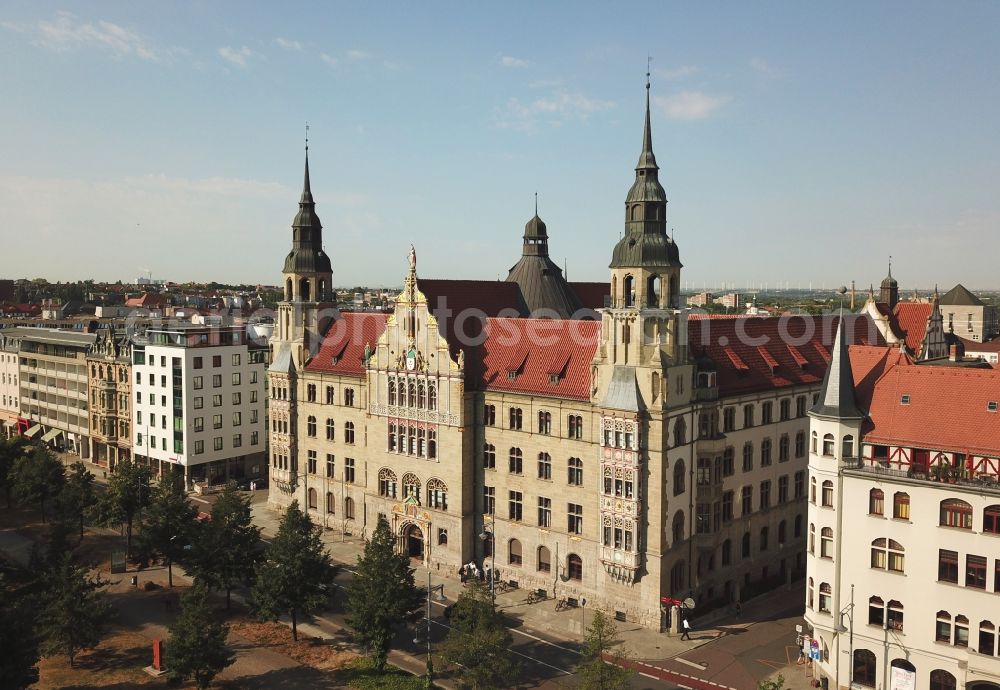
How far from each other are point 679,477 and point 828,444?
13979 mm

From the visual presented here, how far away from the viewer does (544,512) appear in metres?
71.9

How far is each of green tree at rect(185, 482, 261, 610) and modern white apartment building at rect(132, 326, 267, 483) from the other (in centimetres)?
4159

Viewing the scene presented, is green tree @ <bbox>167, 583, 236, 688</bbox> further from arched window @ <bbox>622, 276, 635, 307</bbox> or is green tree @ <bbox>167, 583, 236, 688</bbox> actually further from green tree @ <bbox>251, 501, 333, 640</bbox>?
arched window @ <bbox>622, 276, 635, 307</bbox>

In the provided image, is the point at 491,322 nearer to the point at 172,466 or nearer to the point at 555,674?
the point at 555,674

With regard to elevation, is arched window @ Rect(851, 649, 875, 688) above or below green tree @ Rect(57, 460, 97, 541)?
below

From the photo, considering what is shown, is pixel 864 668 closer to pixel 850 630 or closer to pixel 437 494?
pixel 850 630

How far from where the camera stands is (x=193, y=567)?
6606 centimetres

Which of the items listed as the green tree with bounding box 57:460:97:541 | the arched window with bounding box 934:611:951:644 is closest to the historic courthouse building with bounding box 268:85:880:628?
the green tree with bounding box 57:460:97:541

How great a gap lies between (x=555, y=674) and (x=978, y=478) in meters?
30.5

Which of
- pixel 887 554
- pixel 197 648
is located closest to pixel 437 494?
pixel 197 648

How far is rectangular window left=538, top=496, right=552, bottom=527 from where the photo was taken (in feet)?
235

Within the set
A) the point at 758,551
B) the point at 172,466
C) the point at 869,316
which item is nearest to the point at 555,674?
the point at 758,551

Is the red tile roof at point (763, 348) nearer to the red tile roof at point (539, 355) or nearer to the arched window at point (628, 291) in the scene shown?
the arched window at point (628, 291)

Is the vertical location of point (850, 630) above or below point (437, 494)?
below
